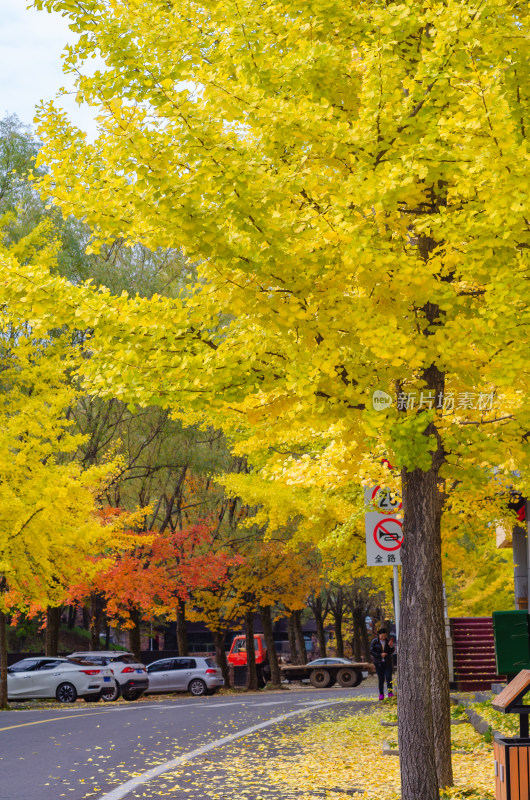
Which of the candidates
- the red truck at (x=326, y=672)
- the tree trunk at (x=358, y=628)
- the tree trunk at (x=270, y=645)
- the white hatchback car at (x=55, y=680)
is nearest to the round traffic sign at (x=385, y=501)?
the white hatchback car at (x=55, y=680)

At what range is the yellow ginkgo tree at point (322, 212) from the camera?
19.5 ft

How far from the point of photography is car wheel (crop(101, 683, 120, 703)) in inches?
978

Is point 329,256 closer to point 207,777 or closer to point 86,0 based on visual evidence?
point 86,0

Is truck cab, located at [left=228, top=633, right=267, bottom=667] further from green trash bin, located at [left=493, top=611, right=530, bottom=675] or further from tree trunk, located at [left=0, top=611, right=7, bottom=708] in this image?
green trash bin, located at [left=493, top=611, right=530, bottom=675]

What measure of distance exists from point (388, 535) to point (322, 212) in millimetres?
5495

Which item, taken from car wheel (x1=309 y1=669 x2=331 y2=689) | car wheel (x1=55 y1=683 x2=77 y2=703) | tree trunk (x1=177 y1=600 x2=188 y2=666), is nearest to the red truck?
car wheel (x1=309 y1=669 x2=331 y2=689)

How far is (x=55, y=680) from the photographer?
23172 mm

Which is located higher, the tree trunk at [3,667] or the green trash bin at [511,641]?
the green trash bin at [511,641]

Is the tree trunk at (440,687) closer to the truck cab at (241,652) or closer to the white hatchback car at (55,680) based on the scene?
the white hatchback car at (55,680)

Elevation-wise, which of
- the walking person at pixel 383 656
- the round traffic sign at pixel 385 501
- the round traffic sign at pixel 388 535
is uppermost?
the round traffic sign at pixel 385 501

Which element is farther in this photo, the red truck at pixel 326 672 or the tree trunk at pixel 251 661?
the tree trunk at pixel 251 661

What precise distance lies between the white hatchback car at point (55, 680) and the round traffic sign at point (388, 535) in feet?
48.0

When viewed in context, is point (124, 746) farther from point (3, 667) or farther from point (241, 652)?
point (241, 652)

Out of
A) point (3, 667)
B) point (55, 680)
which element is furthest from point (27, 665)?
point (3, 667)
